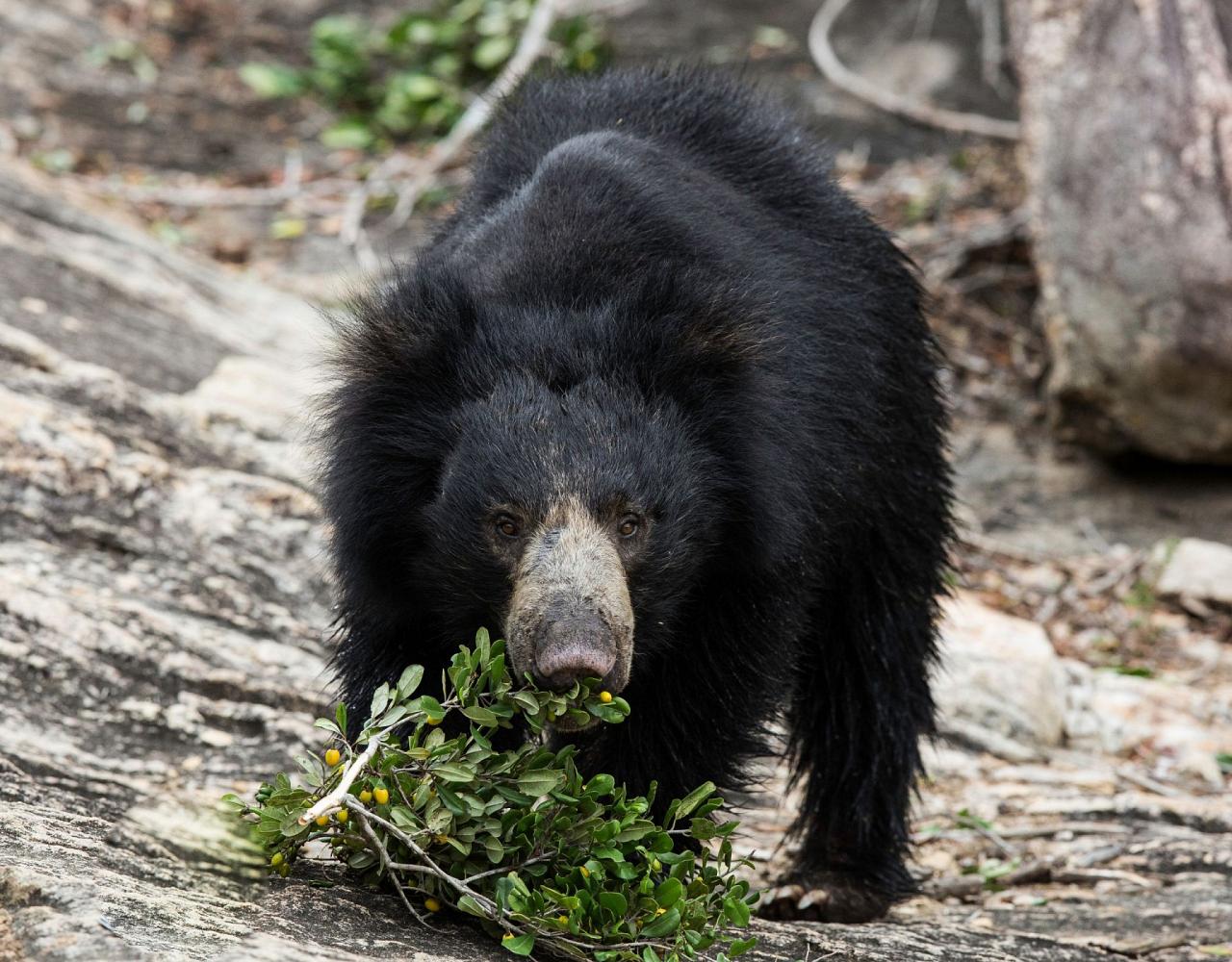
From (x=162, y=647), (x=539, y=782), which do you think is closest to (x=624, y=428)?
(x=539, y=782)

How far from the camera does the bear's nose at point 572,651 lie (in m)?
2.51

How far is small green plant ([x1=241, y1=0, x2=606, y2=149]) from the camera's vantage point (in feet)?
33.3

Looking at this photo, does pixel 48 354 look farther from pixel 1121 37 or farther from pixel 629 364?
pixel 1121 37

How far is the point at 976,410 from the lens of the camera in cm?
781

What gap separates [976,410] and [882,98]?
9.48 ft

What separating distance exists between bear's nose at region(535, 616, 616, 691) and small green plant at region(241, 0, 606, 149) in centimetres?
776

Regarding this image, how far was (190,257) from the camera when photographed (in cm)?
741

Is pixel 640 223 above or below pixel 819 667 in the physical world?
above

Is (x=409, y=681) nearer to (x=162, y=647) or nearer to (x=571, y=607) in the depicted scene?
(x=571, y=607)

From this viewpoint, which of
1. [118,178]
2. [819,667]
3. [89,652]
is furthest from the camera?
[118,178]

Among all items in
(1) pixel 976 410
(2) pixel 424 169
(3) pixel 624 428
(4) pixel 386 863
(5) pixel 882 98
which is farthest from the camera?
(5) pixel 882 98

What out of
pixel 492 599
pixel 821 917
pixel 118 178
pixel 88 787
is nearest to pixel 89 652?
pixel 88 787

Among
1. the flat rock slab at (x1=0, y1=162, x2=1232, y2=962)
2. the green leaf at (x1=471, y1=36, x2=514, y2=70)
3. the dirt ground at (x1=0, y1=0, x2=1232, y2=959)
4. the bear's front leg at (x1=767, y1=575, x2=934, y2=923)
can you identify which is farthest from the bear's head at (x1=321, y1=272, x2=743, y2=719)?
the green leaf at (x1=471, y1=36, x2=514, y2=70)

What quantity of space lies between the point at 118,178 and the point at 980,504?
17.9 ft
